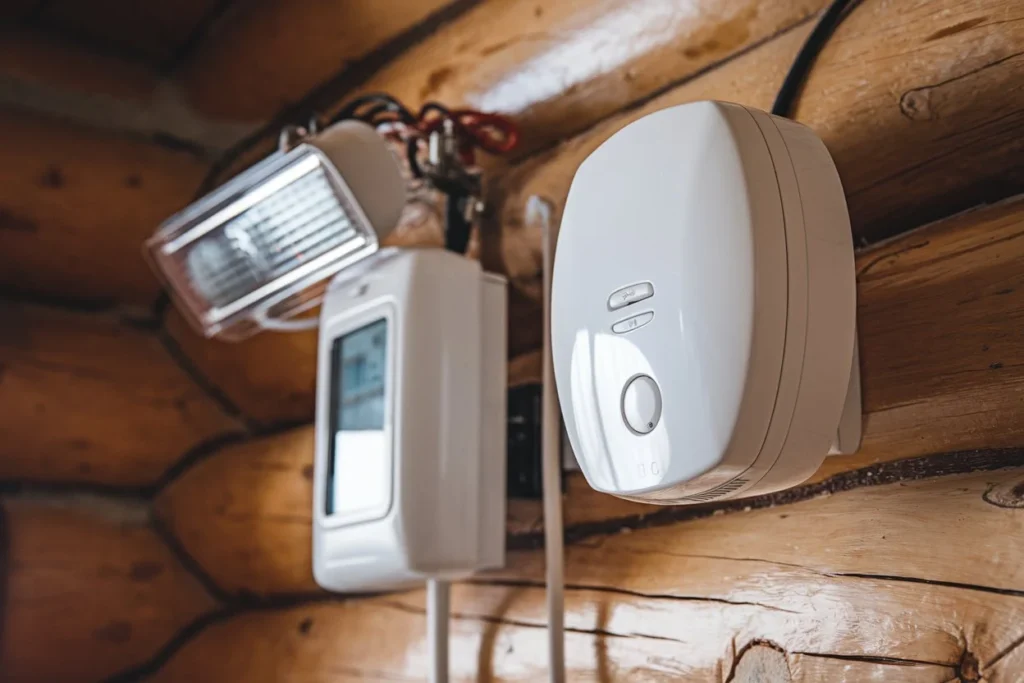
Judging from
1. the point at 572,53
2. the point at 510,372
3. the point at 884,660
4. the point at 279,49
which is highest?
the point at 279,49

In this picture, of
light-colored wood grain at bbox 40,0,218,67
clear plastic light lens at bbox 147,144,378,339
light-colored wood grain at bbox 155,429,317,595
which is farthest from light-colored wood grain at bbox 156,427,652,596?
light-colored wood grain at bbox 40,0,218,67

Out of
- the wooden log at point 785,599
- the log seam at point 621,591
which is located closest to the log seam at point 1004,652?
the wooden log at point 785,599

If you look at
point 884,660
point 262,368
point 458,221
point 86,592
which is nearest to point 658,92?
point 458,221

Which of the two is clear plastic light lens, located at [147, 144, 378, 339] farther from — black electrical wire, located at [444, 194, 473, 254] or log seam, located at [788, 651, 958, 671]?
log seam, located at [788, 651, 958, 671]

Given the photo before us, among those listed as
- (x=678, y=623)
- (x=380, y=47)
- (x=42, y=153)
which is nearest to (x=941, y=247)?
(x=678, y=623)

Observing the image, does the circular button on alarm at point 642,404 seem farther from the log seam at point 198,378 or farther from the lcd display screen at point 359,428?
the log seam at point 198,378

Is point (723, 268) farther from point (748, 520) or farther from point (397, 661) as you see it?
point (397, 661)

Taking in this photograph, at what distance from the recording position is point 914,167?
0.57 m

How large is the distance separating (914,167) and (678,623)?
323mm

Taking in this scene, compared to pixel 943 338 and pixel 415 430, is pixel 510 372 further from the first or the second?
pixel 943 338

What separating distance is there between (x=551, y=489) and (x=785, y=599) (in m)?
0.19

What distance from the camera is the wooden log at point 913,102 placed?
21.3 inches

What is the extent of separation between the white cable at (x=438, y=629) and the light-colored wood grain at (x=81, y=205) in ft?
2.17

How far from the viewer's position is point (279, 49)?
3.61 feet
